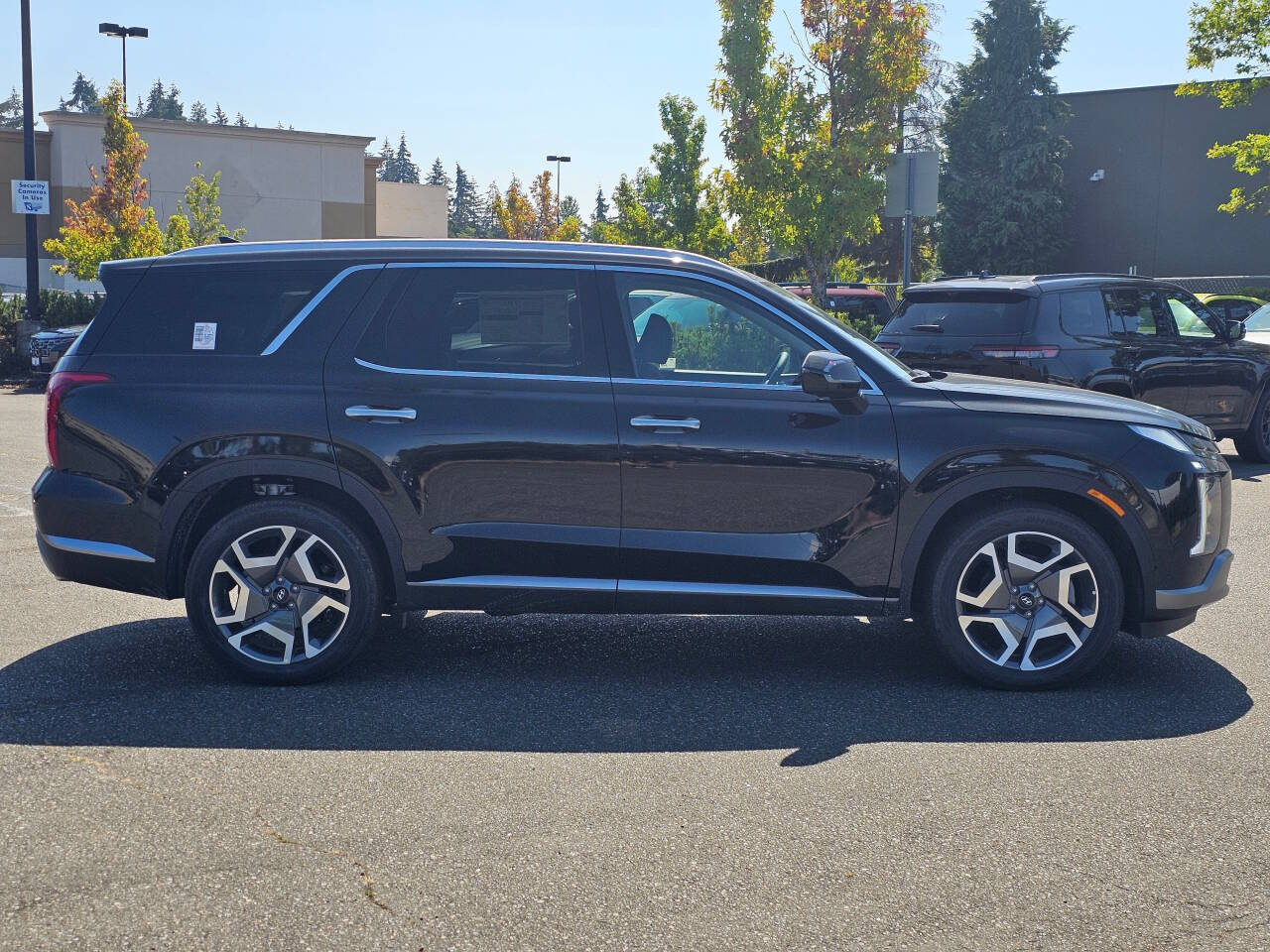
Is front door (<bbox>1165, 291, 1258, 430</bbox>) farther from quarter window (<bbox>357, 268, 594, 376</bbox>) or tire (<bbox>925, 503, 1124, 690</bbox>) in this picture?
quarter window (<bbox>357, 268, 594, 376</bbox>)

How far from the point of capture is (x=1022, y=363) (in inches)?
436

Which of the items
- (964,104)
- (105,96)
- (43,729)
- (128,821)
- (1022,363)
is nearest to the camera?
(128,821)

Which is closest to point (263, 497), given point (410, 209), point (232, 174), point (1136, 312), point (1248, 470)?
point (1136, 312)

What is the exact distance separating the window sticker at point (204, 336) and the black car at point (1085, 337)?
6.80 meters

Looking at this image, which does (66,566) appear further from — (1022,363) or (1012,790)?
(1022,363)

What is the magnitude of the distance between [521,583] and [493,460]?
1.74 feet

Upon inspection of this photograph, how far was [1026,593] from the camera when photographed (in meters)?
5.60

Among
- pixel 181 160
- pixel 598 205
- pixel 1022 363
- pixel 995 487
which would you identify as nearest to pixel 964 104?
pixel 181 160

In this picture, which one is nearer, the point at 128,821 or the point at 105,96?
the point at 128,821

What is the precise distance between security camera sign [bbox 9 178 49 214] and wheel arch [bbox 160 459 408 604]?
19.0 m

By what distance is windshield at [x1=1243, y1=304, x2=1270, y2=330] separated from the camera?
1808 centimetres

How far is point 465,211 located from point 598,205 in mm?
19580

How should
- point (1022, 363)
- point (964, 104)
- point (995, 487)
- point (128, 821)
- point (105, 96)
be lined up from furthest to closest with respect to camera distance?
point (964, 104), point (105, 96), point (1022, 363), point (995, 487), point (128, 821)

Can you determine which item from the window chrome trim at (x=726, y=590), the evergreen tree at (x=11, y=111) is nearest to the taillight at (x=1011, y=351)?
the window chrome trim at (x=726, y=590)
